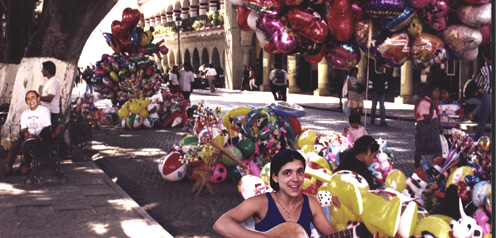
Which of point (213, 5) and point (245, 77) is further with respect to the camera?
point (213, 5)

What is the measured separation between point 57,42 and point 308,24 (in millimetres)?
6195

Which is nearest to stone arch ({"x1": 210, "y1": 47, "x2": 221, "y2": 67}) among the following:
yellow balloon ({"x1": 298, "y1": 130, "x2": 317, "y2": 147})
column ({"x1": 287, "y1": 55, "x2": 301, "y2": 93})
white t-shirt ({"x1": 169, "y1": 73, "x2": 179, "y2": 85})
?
column ({"x1": 287, "y1": 55, "x2": 301, "y2": 93})

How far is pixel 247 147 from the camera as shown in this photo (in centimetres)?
905

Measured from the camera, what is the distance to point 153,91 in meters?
17.5

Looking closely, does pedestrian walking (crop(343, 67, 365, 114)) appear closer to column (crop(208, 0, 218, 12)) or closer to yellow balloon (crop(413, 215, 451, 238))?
yellow balloon (crop(413, 215, 451, 238))

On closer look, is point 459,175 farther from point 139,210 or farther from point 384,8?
point 139,210

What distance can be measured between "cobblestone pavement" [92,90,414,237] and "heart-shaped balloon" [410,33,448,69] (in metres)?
2.92

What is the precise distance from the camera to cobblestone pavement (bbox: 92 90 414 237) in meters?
7.46

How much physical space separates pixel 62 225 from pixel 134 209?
0.99 metres

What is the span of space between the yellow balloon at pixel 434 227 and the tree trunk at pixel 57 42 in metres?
8.05

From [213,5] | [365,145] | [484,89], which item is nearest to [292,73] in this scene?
[213,5]

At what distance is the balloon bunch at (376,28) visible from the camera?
252 inches

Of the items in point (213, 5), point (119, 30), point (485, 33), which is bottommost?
point (485, 33)

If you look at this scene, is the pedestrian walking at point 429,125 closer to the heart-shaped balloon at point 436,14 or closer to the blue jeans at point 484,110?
the heart-shaped balloon at point 436,14
